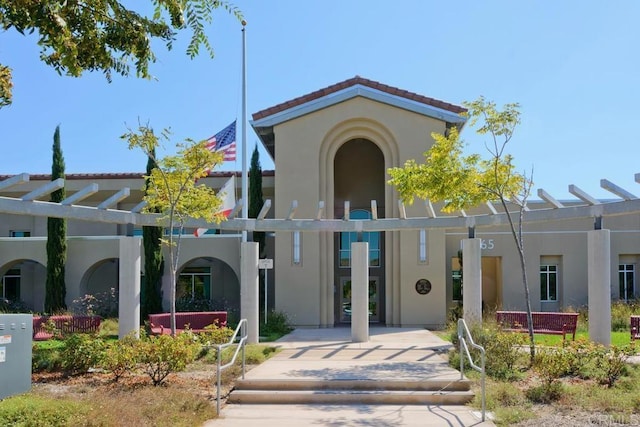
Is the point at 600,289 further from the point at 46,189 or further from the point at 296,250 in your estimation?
the point at 46,189

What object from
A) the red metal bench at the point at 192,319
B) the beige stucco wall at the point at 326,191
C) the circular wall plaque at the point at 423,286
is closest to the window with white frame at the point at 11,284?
the red metal bench at the point at 192,319

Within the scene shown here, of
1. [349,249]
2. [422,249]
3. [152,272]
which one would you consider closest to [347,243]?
[349,249]

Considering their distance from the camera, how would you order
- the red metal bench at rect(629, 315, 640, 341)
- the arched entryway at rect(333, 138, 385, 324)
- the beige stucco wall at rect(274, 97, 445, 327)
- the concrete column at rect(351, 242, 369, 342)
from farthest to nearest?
the arched entryway at rect(333, 138, 385, 324), the beige stucco wall at rect(274, 97, 445, 327), the concrete column at rect(351, 242, 369, 342), the red metal bench at rect(629, 315, 640, 341)

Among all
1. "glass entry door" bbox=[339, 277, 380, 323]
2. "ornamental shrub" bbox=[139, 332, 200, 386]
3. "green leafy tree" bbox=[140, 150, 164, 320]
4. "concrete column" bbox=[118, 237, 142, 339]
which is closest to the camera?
"ornamental shrub" bbox=[139, 332, 200, 386]

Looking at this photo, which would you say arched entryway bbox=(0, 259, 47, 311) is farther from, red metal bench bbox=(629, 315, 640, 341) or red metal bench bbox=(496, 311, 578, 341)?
red metal bench bbox=(629, 315, 640, 341)

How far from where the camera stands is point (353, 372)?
37.5ft

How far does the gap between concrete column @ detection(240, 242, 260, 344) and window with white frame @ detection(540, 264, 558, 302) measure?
14.8 meters

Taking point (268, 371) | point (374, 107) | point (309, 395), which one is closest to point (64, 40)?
point (309, 395)

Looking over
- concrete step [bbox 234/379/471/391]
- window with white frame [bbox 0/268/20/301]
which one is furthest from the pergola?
window with white frame [bbox 0/268/20/301]

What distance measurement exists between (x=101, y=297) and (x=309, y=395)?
19.0 metres

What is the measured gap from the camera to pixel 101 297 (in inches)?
1033

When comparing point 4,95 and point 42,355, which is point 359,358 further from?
point 4,95

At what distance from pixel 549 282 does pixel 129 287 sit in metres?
18.5

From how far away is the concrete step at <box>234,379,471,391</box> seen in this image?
403 inches
